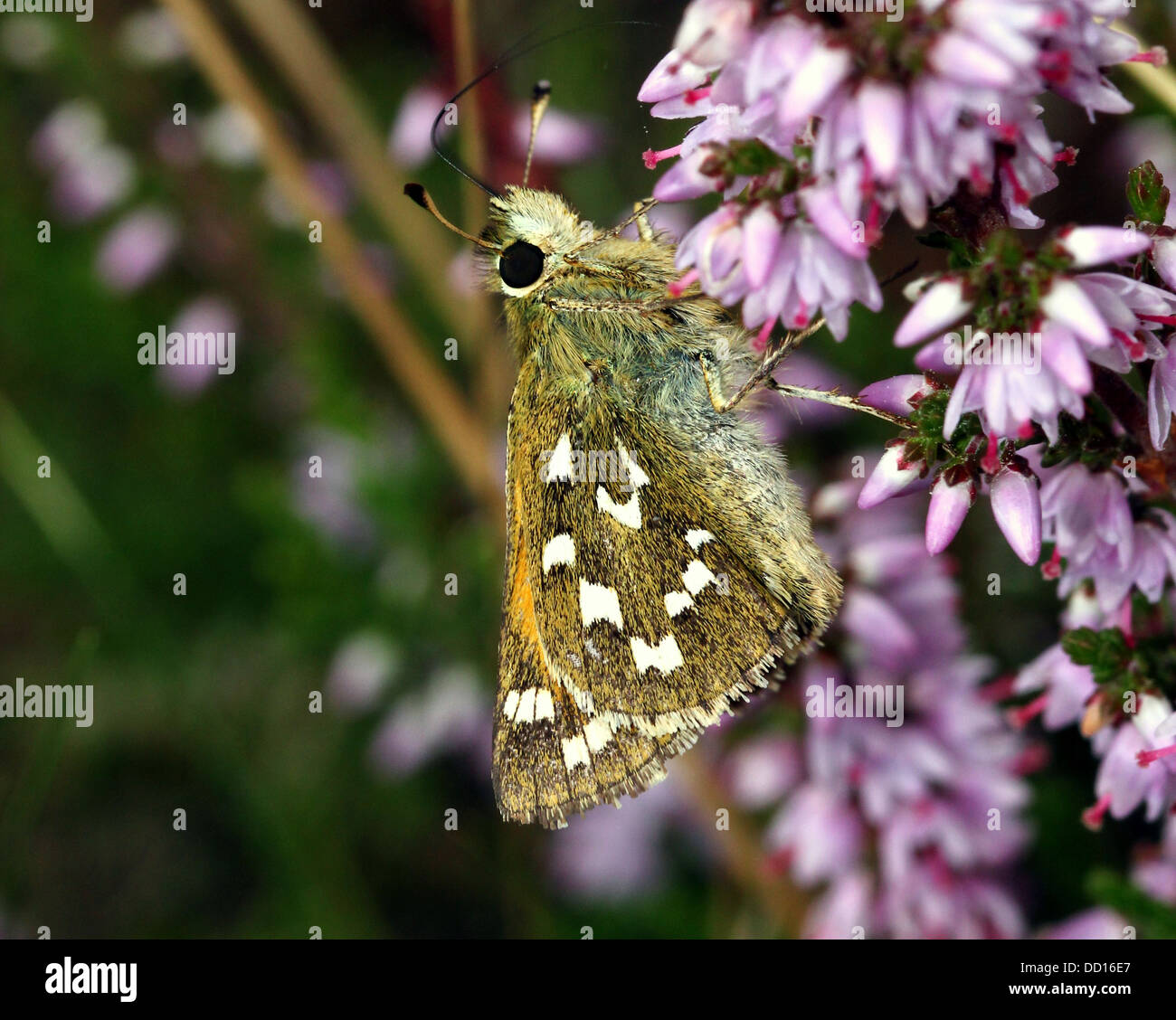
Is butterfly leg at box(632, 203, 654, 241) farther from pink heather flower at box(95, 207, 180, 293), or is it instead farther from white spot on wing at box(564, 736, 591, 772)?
pink heather flower at box(95, 207, 180, 293)

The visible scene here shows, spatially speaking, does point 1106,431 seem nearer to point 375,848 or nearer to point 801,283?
point 801,283

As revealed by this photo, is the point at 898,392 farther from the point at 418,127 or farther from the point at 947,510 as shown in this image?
the point at 418,127

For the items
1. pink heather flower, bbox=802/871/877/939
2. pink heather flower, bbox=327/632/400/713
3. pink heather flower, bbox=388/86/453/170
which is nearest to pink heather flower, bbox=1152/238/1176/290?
pink heather flower, bbox=802/871/877/939

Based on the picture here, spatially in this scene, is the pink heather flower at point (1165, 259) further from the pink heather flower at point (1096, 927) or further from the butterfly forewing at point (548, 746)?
the pink heather flower at point (1096, 927)

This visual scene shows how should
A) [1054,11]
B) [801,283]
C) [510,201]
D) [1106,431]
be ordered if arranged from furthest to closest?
1. [510,201]
2. [1106,431]
3. [801,283]
4. [1054,11]

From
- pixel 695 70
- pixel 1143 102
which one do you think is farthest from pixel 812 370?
pixel 695 70

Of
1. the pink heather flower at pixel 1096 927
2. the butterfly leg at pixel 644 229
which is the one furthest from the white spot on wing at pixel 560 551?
the pink heather flower at pixel 1096 927
